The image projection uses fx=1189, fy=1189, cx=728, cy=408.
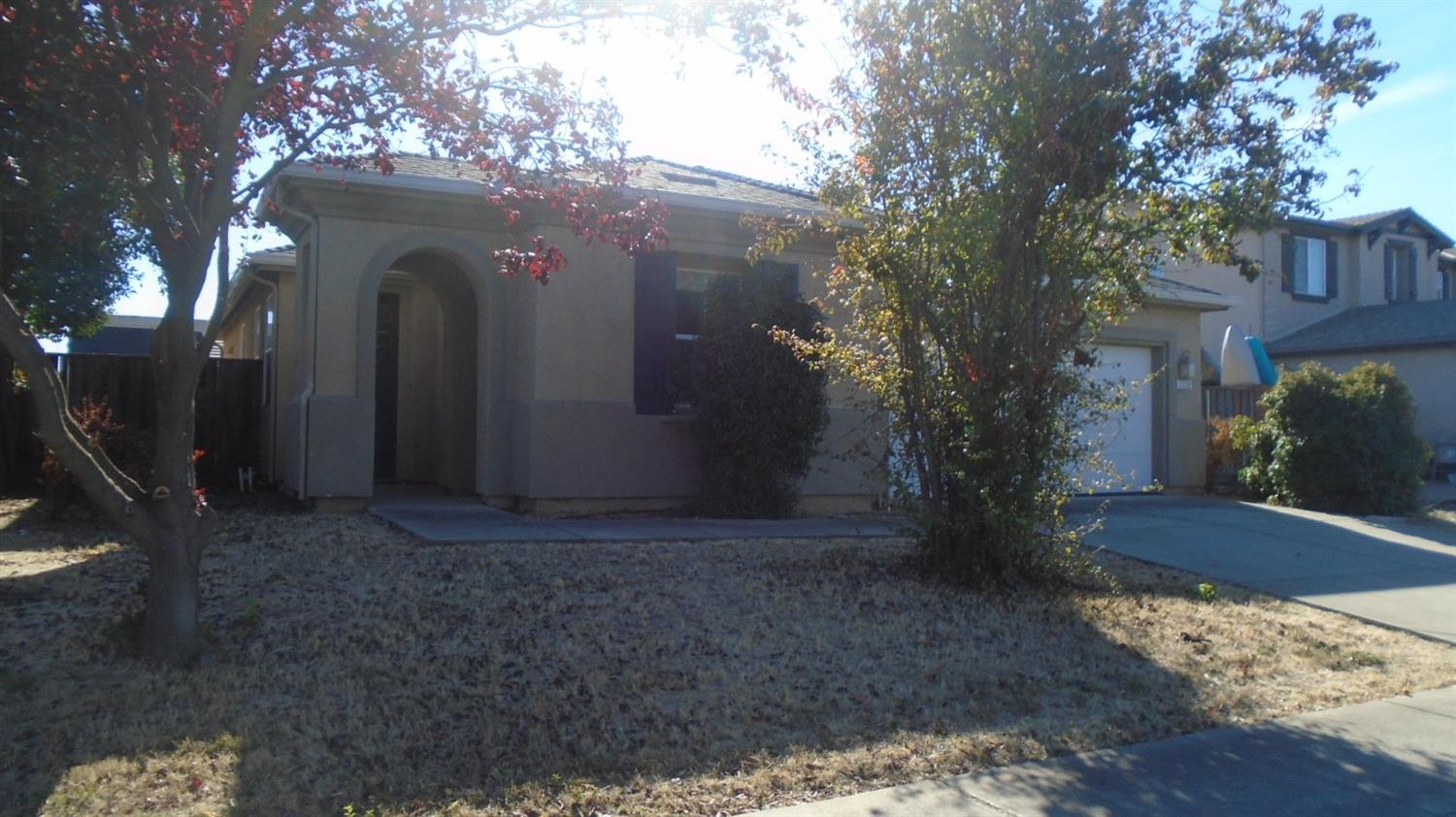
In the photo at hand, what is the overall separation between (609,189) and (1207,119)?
14.4ft

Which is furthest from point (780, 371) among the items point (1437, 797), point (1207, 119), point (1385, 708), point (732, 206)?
point (1437, 797)

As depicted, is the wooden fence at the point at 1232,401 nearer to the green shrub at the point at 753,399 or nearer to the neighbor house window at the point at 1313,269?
the neighbor house window at the point at 1313,269

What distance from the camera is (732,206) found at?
493 inches

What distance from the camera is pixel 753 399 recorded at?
11734 millimetres

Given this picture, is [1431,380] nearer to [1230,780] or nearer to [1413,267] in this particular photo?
[1413,267]

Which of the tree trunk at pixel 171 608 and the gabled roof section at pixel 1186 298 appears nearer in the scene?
the tree trunk at pixel 171 608

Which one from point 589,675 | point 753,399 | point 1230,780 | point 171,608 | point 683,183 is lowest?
point 1230,780

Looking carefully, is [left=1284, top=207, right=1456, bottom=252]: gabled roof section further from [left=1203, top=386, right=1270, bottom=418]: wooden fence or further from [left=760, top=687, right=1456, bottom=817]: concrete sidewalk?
[left=760, top=687, right=1456, bottom=817]: concrete sidewalk

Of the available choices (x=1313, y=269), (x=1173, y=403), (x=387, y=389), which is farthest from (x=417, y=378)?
(x=1313, y=269)

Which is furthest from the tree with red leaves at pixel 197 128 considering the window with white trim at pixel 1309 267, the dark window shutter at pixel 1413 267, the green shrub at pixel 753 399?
the dark window shutter at pixel 1413 267

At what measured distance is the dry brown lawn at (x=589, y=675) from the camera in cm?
521

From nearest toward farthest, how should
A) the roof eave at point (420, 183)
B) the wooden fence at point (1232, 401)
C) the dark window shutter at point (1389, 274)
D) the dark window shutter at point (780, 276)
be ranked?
1. the roof eave at point (420, 183)
2. the dark window shutter at point (780, 276)
3. the wooden fence at point (1232, 401)
4. the dark window shutter at point (1389, 274)

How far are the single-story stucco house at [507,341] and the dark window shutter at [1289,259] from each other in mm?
15111

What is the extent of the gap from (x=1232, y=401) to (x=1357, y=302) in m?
10.3
